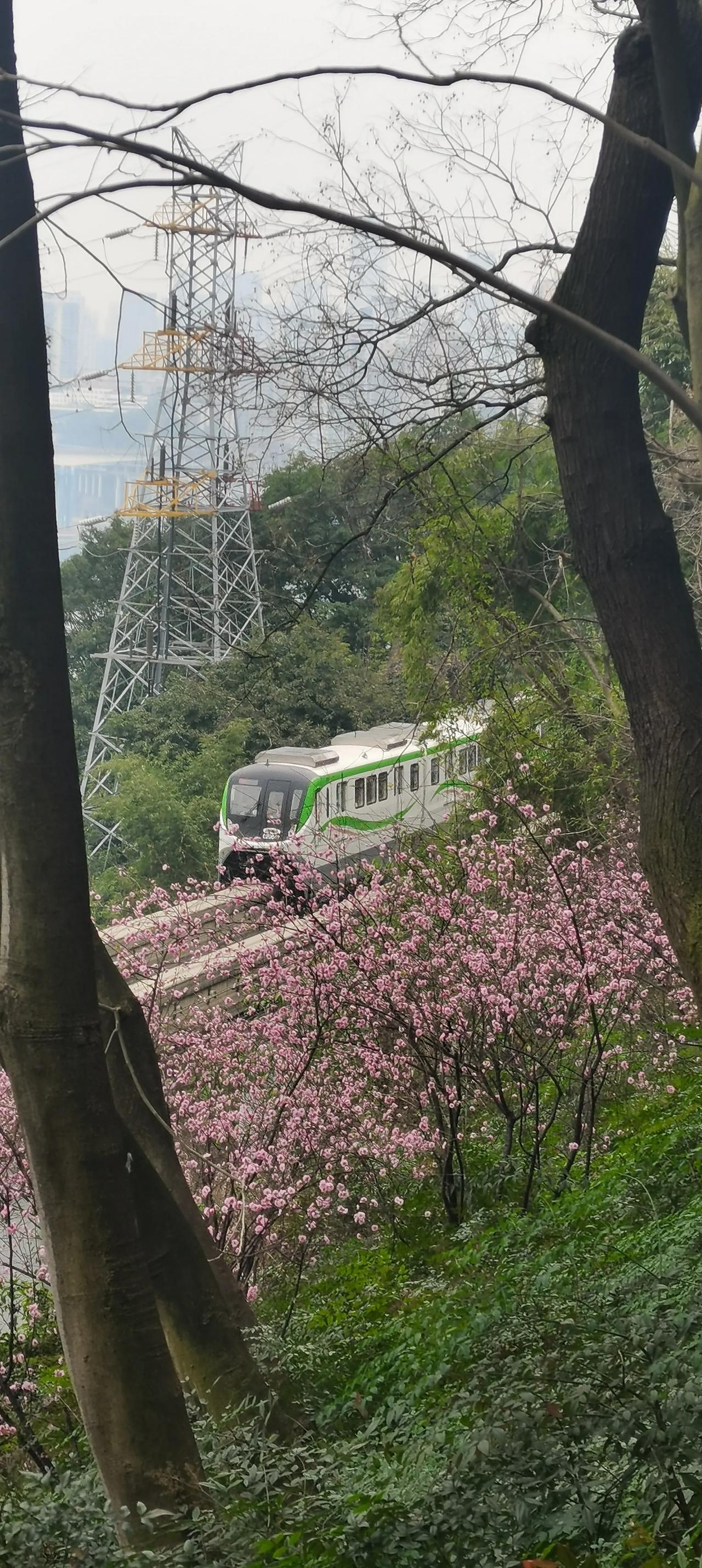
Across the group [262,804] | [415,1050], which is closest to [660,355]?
[262,804]

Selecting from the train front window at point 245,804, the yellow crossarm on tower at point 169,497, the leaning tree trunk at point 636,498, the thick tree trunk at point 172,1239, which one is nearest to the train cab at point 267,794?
the train front window at point 245,804

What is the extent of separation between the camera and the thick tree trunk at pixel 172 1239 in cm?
331

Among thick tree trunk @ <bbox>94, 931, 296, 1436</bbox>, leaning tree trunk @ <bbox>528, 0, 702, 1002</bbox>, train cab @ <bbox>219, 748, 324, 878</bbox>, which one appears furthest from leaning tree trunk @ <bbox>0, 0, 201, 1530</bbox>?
train cab @ <bbox>219, 748, 324, 878</bbox>

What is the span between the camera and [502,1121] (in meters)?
6.49

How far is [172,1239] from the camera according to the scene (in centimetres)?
336

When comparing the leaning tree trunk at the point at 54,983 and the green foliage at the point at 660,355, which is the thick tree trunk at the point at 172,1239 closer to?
the leaning tree trunk at the point at 54,983

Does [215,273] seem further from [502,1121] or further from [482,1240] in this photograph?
[482,1240]

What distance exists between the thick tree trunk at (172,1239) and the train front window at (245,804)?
12.6 metres

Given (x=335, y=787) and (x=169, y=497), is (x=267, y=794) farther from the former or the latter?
(x=169, y=497)

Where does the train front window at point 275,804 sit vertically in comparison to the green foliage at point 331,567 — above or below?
below

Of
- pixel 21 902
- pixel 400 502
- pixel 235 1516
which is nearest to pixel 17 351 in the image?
pixel 21 902

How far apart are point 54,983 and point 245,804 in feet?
44.9

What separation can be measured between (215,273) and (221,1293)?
15.3 meters

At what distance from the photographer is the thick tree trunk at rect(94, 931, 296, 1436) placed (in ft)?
10.8
